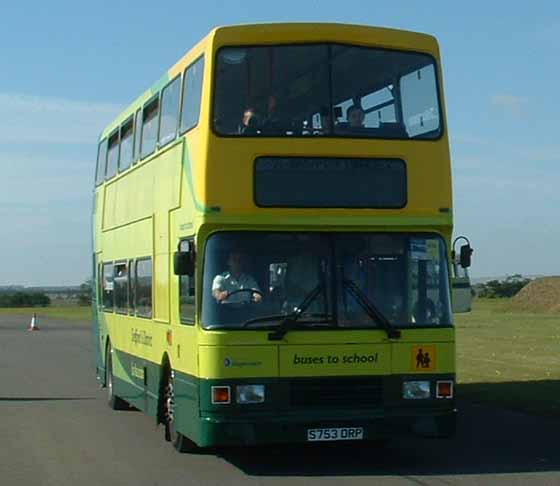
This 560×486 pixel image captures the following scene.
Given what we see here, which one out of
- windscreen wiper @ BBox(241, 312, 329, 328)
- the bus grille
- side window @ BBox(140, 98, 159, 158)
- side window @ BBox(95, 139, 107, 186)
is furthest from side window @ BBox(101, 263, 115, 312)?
the bus grille

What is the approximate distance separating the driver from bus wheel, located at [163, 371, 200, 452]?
6.42 ft

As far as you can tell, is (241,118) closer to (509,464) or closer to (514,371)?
(509,464)

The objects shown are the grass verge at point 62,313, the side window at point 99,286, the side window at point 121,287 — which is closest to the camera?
the side window at point 121,287

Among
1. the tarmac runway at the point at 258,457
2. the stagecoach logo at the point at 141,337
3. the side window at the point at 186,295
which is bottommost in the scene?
the tarmac runway at the point at 258,457

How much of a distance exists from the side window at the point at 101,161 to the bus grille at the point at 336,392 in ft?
28.7

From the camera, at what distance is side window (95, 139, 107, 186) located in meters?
20.4

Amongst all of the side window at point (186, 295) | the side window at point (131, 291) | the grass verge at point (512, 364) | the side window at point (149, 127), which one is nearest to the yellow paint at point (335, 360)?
the side window at point (186, 295)

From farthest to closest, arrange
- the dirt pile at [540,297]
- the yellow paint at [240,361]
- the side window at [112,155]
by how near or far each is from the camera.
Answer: the dirt pile at [540,297] < the side window at [112,155] < the yellow paint at [240,361]

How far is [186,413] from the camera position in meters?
13.1

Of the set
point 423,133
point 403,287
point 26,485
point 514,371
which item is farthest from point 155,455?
point 514,371

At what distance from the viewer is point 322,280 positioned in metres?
12.5

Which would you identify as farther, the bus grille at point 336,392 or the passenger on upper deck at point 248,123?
the passenger on upper deck at point 248,123

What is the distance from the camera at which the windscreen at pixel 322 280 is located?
40.5 feet

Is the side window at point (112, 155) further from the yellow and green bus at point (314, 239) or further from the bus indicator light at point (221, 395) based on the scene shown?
the bus indicator light at point (221, 395)
